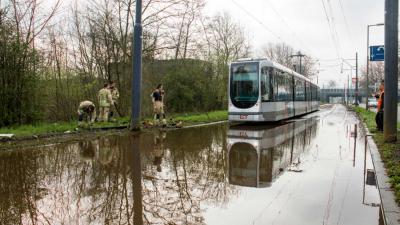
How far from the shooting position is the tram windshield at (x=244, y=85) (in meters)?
19.5

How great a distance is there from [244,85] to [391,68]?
28.1 ft

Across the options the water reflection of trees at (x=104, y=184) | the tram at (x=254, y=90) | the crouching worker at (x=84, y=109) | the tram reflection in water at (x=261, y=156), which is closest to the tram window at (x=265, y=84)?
the tram at (x=254, y=90)

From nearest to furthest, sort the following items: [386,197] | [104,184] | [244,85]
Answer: [386,197] → [104,184] → [244,85]

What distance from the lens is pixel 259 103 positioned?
19391mm

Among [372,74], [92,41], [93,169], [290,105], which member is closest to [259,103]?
[290,105]

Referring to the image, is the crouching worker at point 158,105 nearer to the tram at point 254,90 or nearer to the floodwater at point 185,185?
the tram at point 254,90

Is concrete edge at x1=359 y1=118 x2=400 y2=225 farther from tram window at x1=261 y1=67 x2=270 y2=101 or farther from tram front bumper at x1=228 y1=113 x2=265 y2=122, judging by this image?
tram window at x1=261 y1=67 x2=270 y2=101

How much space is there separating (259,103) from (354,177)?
11870 mm

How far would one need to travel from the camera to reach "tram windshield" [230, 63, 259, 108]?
64.0ft

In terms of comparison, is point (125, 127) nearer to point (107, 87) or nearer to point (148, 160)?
point (107, 87)

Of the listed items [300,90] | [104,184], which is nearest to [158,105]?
[104,184]

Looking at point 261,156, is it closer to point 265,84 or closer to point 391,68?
point 391,68

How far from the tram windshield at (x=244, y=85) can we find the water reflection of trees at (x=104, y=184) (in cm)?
855

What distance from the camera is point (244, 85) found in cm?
1978
